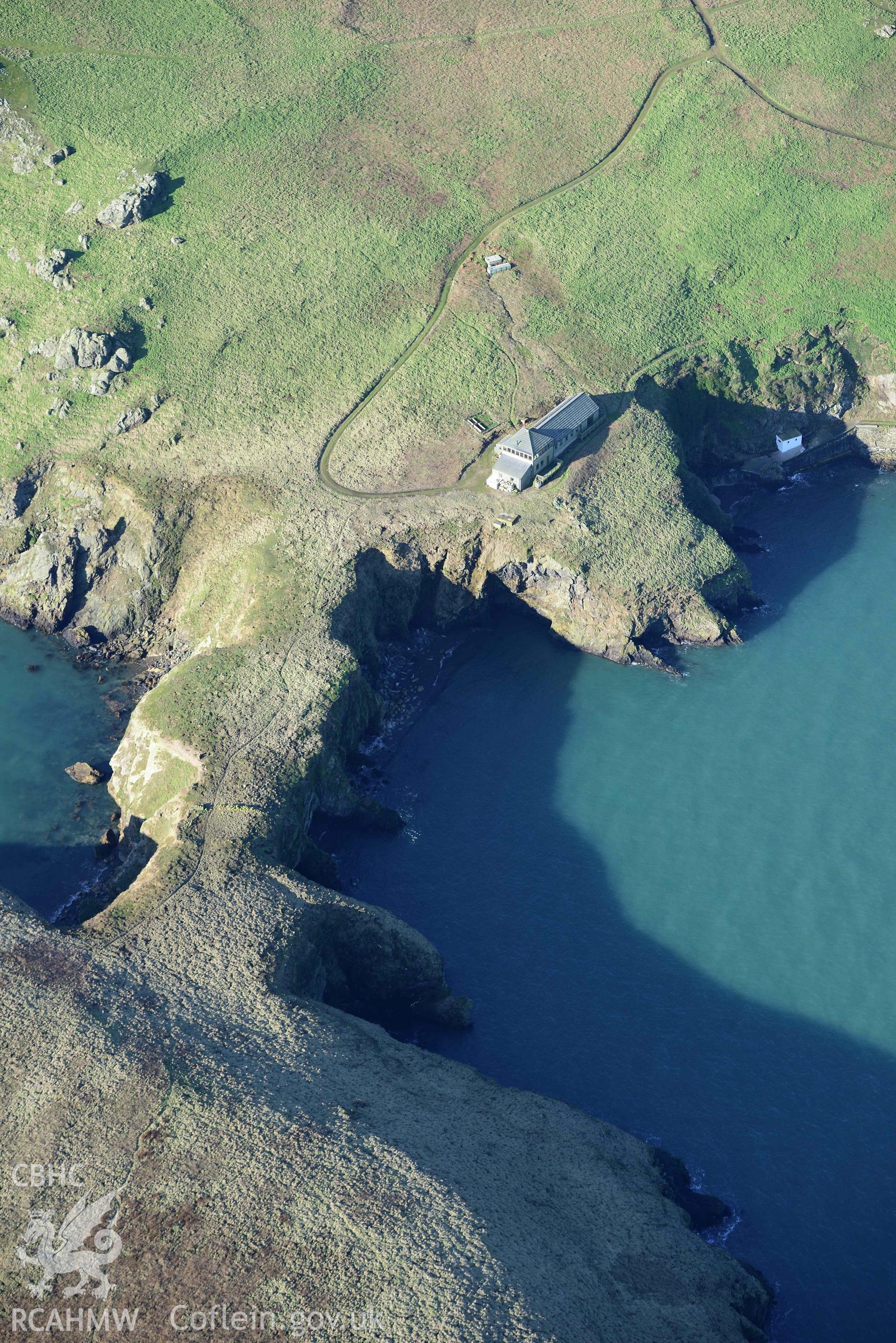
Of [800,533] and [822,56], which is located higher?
[822,56]

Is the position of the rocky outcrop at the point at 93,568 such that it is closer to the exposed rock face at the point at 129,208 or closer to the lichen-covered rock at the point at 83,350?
the lichen-covered rock at the point at 83,350

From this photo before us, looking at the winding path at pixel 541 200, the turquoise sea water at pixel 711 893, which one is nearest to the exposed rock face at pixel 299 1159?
the turquoise sea water at pixel 711 893

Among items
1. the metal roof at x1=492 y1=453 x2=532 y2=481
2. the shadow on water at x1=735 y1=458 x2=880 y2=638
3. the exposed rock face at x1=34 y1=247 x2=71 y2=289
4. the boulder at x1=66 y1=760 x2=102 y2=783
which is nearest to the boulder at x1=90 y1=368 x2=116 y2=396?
the exposed rock face at x1=34 y1=247 x2=71 y2=289

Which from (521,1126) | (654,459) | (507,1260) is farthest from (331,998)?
(654,459)

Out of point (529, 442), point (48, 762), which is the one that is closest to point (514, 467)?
point (529, 442)

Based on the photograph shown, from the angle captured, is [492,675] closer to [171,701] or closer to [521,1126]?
[171,701]

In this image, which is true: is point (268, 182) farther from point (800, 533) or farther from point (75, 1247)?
point (75, 1247)
